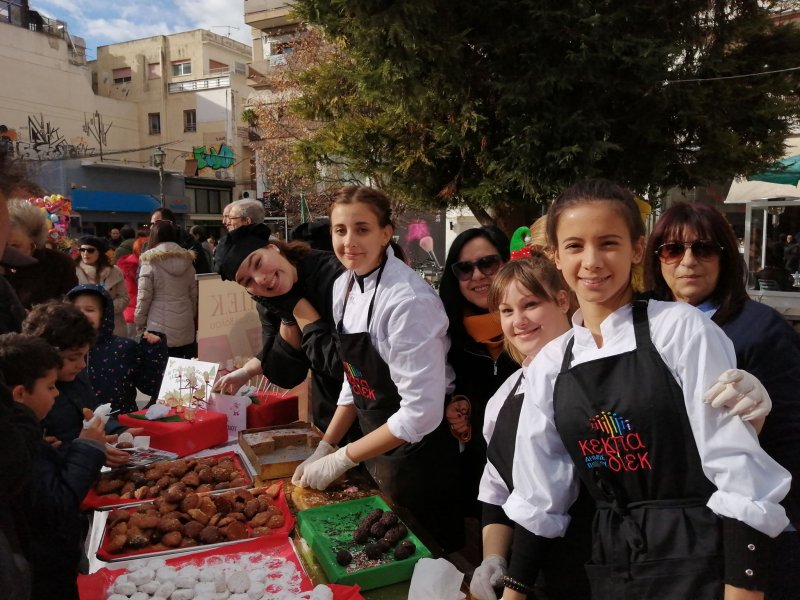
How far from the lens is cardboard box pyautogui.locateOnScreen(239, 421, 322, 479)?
227cm

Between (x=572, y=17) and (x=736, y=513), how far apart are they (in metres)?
5.65

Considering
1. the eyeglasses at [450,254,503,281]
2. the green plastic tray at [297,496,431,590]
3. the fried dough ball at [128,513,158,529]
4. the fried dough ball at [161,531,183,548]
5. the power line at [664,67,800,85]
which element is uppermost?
the power line at [664,67,800,85]

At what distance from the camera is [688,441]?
1.19 meters

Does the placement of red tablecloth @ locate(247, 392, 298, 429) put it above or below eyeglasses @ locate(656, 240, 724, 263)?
below

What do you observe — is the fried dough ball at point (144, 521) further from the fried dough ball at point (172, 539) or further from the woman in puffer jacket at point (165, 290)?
the woman in puffer jacket at point (165, 290)

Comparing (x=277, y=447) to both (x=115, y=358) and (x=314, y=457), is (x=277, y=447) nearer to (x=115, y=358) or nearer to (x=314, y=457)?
(x=314, y=457)

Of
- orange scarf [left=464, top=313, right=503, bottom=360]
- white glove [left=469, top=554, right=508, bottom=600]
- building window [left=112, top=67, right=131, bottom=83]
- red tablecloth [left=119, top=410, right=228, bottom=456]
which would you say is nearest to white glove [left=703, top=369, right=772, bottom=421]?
white glove [left=469, top=554, right=508, bottom=600]

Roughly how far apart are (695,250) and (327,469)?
147 cm

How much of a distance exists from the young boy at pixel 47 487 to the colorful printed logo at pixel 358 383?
2.99 ft

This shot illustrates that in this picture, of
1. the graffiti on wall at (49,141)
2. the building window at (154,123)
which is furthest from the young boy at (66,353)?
the building window at (154,123)

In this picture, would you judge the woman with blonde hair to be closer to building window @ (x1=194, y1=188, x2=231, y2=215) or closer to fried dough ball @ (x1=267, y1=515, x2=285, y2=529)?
fried dough ball @ (x1=267, y1=515, x2=285, y2=529)

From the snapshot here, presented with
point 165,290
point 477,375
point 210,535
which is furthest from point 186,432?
point 165,290

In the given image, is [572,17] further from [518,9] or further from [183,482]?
[183,482]

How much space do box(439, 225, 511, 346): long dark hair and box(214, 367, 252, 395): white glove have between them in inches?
49.7
